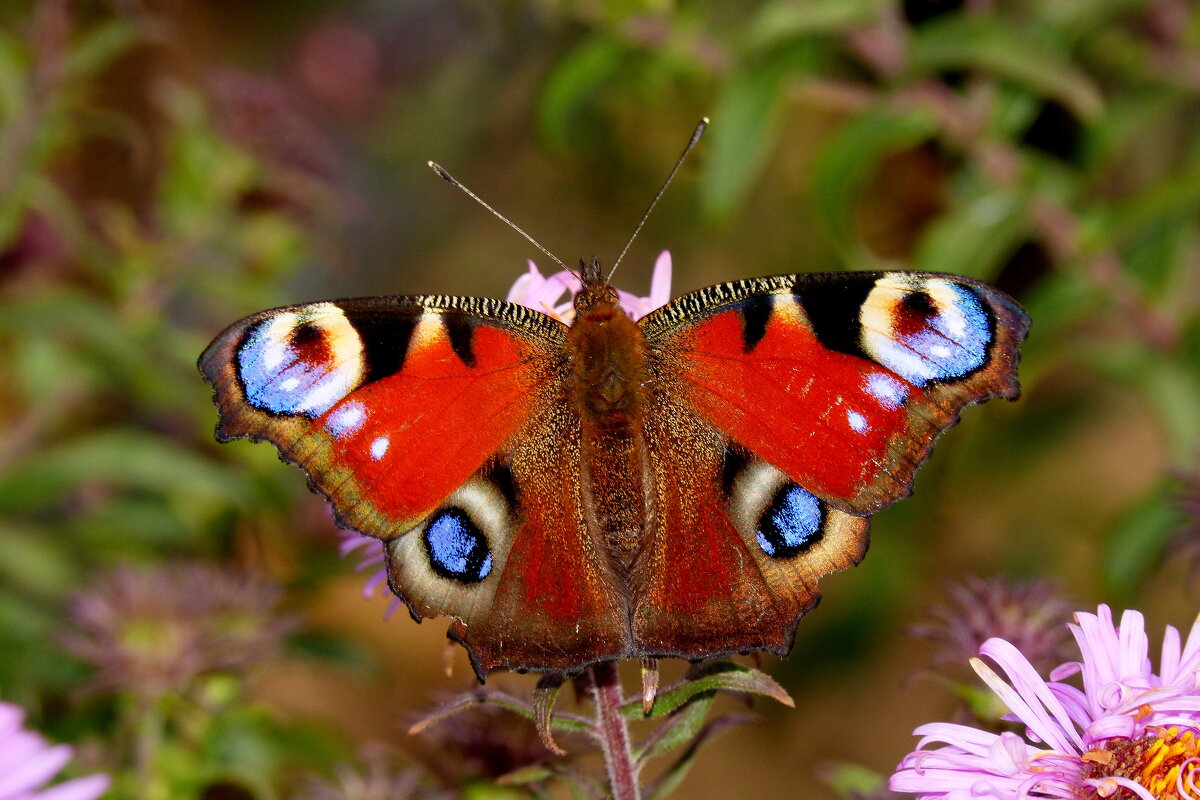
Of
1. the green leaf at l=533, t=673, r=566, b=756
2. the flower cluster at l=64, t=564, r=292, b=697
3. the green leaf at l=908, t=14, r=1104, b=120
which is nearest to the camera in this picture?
the green leaf at l=533, t=673, r=566, b=756

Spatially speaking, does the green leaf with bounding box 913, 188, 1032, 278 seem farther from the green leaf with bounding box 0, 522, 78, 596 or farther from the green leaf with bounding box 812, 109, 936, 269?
the green leaf with bounding box 0, 522, 78, 596

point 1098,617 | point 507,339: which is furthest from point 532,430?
point 1098,617

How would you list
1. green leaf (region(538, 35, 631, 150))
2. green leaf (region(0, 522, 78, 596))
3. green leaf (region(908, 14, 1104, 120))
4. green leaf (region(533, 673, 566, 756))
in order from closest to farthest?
green leaf (region(533, 673, 566, 756))
green leaf (region(908, 14, 1104, 120))
green leaf (region(0, 522, 78, 596))
green leaf (region(538, 35, 631, 150))

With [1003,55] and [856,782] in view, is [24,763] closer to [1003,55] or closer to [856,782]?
[856,782]

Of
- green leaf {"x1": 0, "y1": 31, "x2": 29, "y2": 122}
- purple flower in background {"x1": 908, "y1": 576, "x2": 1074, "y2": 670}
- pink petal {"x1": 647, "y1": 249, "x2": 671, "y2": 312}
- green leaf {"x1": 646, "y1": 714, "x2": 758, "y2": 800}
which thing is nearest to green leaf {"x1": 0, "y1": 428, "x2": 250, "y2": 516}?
green leaf {"x1": 0, "y1": 31, "x2": 29, "y2": 122}

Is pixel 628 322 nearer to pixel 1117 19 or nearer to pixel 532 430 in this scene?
pixel 532 430

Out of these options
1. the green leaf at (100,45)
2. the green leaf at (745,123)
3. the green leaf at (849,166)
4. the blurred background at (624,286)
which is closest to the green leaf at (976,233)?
the blurred background at (624,286)

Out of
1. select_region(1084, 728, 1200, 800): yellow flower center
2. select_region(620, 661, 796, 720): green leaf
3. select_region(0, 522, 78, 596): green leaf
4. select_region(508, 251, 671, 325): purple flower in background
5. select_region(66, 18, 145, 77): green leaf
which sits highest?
select_region(66, 18, 145, 77): green leaf
